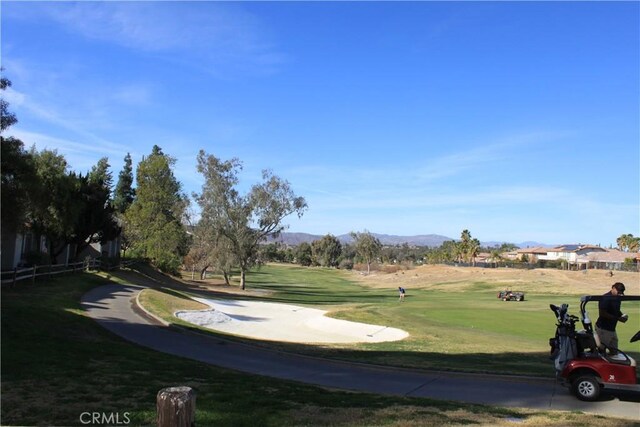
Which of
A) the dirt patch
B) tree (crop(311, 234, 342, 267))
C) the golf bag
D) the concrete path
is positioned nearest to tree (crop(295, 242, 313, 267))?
tree (crop(311, 234, 342, 267))

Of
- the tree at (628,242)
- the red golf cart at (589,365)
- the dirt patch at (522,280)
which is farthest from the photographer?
the tree at (628,242)

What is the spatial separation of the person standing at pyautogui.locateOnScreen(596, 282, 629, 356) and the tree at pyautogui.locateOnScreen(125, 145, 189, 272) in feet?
186

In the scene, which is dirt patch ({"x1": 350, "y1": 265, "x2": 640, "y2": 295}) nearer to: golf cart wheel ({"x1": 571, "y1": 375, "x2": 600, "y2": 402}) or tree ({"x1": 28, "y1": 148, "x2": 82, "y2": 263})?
tree ({"x1": 28, "y1": 148, "x2": 82, "y2": 263})

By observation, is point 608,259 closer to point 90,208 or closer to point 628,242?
point 628,242

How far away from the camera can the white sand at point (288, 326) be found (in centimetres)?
2492

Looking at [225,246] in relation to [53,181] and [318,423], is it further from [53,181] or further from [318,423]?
[318,423]

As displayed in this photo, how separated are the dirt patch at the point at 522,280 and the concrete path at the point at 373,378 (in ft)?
203

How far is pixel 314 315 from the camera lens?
3506 centimetres

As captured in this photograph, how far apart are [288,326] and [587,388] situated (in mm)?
21252

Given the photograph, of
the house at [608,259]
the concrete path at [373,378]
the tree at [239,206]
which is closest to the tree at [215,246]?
the tree at [239,206]

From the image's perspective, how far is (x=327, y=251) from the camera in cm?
16838

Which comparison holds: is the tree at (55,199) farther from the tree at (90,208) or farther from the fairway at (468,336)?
the fairway at (468,336)

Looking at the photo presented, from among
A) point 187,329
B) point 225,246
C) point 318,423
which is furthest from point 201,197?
point 318,423

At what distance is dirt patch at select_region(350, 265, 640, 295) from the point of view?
71375 mm
